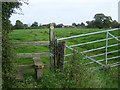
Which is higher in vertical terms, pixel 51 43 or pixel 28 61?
pixel 51 43

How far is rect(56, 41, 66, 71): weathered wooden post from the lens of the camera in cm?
950

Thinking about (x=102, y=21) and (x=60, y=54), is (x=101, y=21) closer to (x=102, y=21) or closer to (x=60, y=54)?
(x=102, y=21)

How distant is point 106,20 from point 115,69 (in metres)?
17.7

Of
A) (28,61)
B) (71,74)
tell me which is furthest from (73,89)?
(28,61)

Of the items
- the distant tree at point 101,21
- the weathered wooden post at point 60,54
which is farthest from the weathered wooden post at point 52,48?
the distant tree at point 101,21

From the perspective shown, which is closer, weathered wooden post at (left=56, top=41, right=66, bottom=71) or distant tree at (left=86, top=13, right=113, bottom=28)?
weathered wooden post at (left=56, top=41, right=66, bottom=71)

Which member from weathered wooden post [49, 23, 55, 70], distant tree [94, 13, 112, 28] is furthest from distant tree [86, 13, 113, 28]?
weathered wooden post [49, 23, 55, 70]

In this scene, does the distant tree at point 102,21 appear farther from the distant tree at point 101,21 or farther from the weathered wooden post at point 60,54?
the weathered wooden post at point 60,54

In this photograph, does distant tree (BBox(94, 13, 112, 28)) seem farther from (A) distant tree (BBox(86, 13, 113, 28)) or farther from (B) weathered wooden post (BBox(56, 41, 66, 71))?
(B) weathered wooden post (BBox(56, 41, 66, 71))

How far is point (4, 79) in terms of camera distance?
8.13m

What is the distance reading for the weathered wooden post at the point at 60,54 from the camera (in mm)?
9500

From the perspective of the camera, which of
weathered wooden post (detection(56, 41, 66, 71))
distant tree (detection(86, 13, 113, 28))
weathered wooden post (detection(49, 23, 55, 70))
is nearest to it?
weathered wooden post (detection(56, 41, 66, 71))

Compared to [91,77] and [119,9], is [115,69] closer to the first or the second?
[91,77]

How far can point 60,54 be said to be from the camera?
31.7 feet
